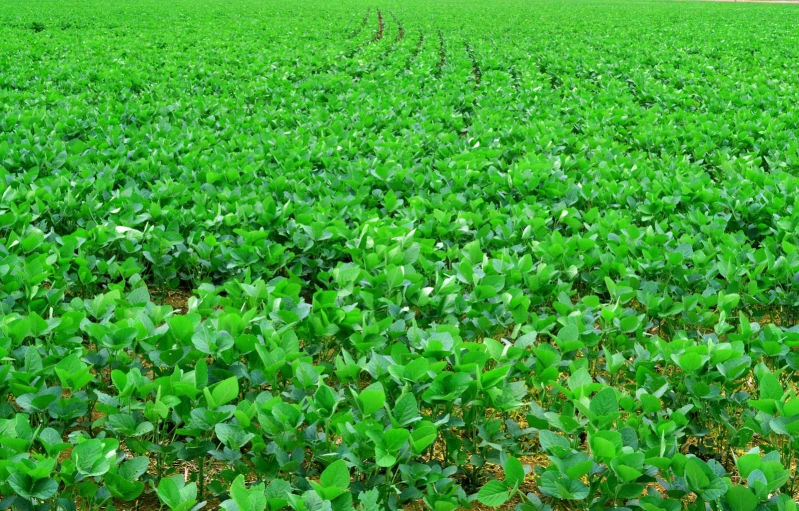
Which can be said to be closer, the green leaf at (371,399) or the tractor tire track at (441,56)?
the green leaf at (371,399)

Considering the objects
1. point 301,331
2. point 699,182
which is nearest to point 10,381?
point 301,331

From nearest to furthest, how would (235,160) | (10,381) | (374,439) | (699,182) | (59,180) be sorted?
(374,439), (10,381), (59,180), (699,182), (235,160)

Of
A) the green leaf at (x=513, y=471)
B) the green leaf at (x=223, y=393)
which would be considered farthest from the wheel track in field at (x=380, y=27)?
the green leaf at (x=513, y=471)

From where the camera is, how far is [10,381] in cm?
259

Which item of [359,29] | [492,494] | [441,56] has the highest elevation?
[359,29]

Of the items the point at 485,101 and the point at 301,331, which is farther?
the point at 485,101

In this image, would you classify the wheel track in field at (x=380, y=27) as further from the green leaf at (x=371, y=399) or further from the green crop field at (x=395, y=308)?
the green leaf at (x=371, y=399)

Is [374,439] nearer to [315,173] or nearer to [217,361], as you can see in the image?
[217,361]

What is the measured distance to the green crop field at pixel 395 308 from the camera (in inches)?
93.4

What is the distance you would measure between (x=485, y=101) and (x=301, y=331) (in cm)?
784

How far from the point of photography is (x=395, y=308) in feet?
11.0

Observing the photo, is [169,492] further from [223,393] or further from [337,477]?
[337,477]

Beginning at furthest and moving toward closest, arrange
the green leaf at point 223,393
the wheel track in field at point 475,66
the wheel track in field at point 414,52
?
the wheel track in field at point 414,52 < the wheel track in field at point 475,66 < the green leaf at point 223,393

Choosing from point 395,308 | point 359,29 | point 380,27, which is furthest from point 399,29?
point 395,308
